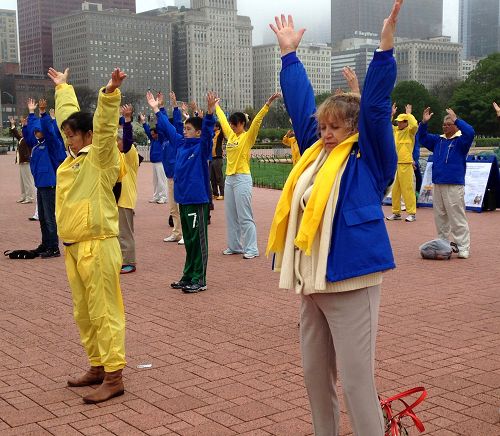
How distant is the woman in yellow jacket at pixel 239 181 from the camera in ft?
32.2

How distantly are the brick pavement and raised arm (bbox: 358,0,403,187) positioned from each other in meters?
1.78

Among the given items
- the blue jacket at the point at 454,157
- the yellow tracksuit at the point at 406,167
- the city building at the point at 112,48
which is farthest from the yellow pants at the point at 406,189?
the city building at the point at 112,48

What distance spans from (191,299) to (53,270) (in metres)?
2.63

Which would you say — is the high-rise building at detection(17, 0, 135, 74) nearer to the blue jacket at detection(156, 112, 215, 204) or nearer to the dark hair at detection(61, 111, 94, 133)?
the blue jacket at detection(156, 112, 215, 204)

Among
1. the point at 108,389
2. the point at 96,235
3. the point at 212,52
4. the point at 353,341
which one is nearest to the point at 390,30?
the point at 353,341

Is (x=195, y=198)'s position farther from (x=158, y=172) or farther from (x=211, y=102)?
(x=158, y=172)

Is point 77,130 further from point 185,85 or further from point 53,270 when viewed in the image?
point 185,85

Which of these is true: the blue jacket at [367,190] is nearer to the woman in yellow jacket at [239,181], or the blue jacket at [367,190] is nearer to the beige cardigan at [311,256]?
the beige cardigan at [311,256]

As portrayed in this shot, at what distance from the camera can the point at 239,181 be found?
9.85 metres

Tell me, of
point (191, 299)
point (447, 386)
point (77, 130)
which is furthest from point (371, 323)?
point (191, 299)

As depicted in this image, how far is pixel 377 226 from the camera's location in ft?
10.2

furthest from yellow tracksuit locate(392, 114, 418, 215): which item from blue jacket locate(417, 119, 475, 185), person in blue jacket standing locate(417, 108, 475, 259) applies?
blue jacket locate(417, 119, 475, 185)

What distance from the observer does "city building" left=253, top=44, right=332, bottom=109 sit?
462 feet

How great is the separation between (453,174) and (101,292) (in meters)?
6.50
